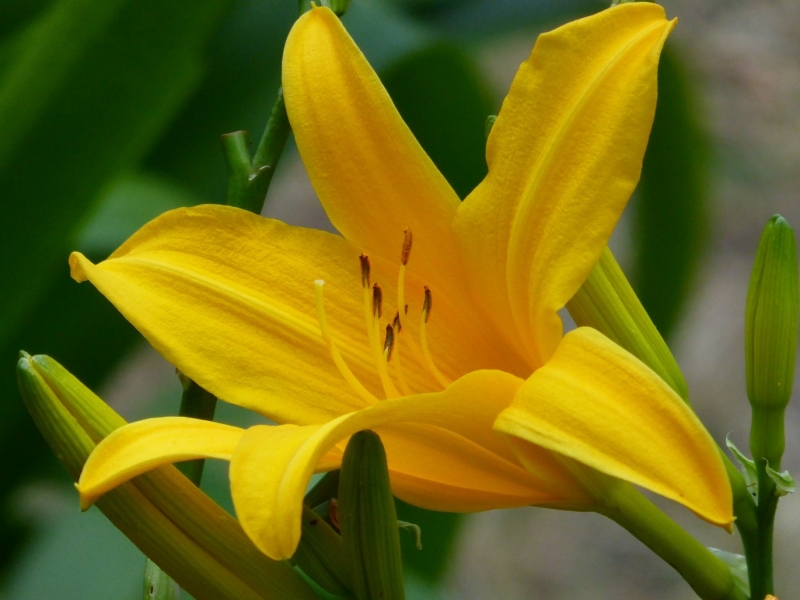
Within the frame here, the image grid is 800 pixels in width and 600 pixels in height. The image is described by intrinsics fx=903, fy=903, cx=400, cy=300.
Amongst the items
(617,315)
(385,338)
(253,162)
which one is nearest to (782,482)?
(617,315)

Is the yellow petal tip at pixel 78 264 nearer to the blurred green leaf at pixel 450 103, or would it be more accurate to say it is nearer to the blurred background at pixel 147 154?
the blurred background at pixel 147 154

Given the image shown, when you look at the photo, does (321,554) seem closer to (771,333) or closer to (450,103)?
(771,333)

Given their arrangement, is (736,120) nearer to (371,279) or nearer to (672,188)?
(672,188)

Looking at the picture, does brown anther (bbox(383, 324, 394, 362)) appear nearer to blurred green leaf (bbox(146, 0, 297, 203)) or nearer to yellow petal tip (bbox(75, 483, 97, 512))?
yellow petal tip (bbox(75, 483, 97, 512))

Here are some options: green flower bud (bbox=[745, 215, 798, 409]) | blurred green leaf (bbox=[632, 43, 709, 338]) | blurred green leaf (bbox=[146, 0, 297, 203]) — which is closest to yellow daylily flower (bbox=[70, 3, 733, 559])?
green flower bud (bbox=[745, 215, 798, 409])

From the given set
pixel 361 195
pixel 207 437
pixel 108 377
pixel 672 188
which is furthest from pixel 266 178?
pixel 672 188

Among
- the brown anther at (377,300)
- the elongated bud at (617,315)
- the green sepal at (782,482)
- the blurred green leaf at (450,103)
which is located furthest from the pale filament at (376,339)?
the blurred green leaf at (450,103)
